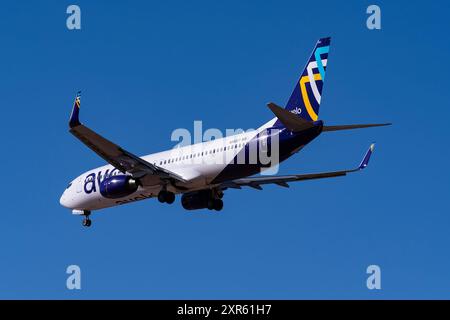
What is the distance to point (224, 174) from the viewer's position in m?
56.2

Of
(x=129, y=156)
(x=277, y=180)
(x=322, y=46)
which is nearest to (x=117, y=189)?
(x=129, y=156)

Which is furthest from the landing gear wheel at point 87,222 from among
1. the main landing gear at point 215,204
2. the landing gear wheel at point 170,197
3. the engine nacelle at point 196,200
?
the landing gear wheel at point 170,197

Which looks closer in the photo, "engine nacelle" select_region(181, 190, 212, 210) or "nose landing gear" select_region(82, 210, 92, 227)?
"engine nacelle" select_region(181, 190, 212, 210)

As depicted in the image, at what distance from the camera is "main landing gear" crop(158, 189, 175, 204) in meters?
58.0

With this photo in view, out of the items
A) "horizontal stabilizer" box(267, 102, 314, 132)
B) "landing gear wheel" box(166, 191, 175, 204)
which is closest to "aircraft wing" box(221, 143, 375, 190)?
"landing gear wheel" box(166, 191, 175, 204)

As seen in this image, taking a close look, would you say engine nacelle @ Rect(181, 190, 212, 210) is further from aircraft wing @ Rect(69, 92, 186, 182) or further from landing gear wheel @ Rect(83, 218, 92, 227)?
landing gear wheel @ Rect(83, 218, 92, 227)

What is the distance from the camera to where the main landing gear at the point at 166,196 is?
190 ft

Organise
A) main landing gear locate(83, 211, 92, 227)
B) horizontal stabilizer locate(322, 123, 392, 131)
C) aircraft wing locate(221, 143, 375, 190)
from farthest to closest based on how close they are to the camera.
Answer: main landing gear locate(83, 211, 92, 227)
aircraft wing locate(221, 143, 375, 190)
horizontal stabilizer locate(322, 123, 392, 131)

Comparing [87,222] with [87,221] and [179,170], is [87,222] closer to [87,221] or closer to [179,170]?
[87,221]

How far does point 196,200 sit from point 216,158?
661 cm

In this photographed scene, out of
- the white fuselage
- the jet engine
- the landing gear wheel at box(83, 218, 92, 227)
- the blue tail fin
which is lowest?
the landing gear wheel at box(83, 218, 92, 227)

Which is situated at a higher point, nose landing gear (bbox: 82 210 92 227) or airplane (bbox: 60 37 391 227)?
airplane (bbox: 60 37 391 227)

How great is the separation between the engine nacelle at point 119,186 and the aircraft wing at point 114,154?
0.55 meters

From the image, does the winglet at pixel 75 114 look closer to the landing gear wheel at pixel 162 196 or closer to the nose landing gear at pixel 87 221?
the landing gear wheel at pixel 162 196
